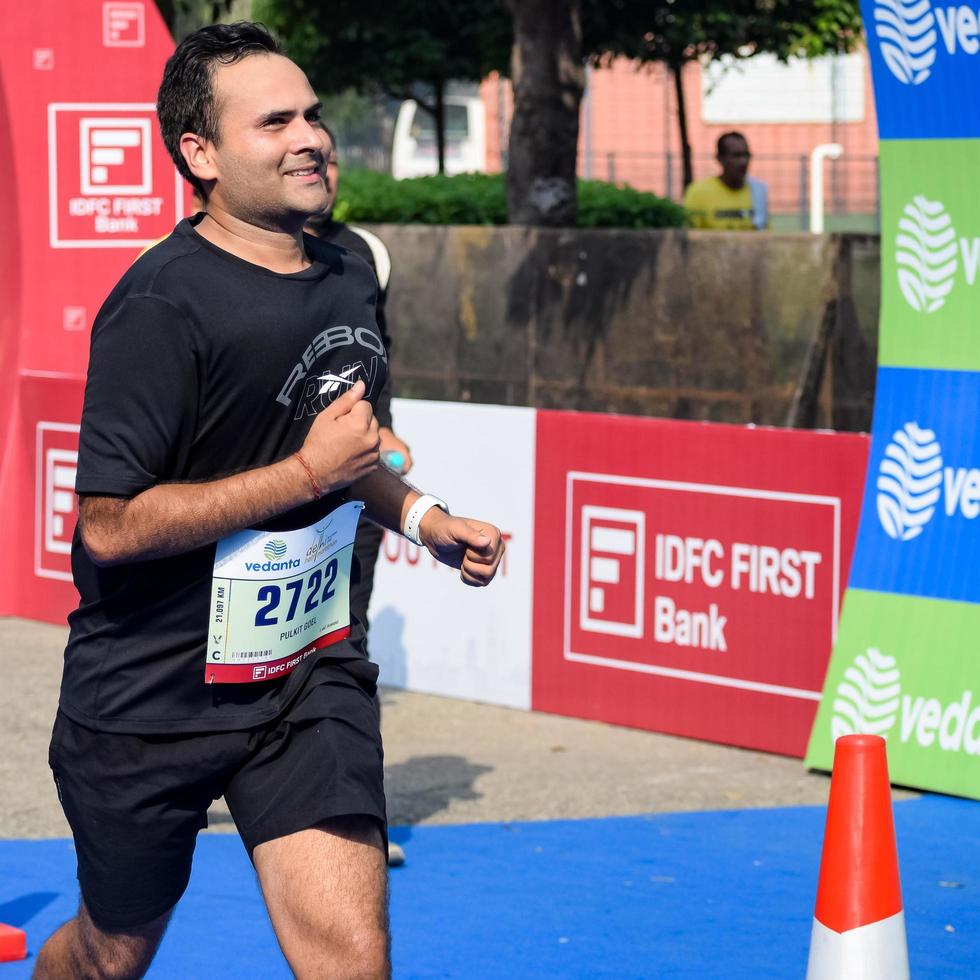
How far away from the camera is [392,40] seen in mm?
21078

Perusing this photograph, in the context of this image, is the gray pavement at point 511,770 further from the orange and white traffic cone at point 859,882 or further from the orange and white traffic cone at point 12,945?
the orange and white traffic cone at point 859,882

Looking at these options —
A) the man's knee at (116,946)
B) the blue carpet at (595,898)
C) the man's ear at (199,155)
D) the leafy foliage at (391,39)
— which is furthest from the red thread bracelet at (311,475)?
the leafy foliage at (391,39)

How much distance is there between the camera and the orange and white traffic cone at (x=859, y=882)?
362 cm

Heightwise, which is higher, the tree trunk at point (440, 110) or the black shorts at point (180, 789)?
the tree trunk at point (440, 110)

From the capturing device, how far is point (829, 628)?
22.5 ft

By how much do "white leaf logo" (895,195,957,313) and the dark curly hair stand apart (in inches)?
143

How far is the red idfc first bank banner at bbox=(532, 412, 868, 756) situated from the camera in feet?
22.7

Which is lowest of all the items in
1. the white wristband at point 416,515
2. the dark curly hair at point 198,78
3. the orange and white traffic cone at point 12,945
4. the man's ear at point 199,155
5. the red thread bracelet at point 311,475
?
the orange and white traffic cone at point 12,945

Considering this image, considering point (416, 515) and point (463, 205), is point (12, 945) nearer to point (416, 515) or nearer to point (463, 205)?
point (416, 515)

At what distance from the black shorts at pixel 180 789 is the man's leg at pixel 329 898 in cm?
4

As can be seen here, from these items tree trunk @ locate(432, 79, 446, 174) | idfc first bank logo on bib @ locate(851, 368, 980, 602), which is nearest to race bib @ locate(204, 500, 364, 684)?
idfc first bank logo on bib @ locate(851, 368, 980, 602)

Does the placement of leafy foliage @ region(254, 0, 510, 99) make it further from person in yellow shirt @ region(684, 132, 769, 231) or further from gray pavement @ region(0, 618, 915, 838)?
gray pavement @ region(0, 618, 915, 838)

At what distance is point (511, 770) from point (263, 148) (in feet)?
13.3

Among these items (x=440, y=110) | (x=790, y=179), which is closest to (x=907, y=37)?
(x=440, y=110)
